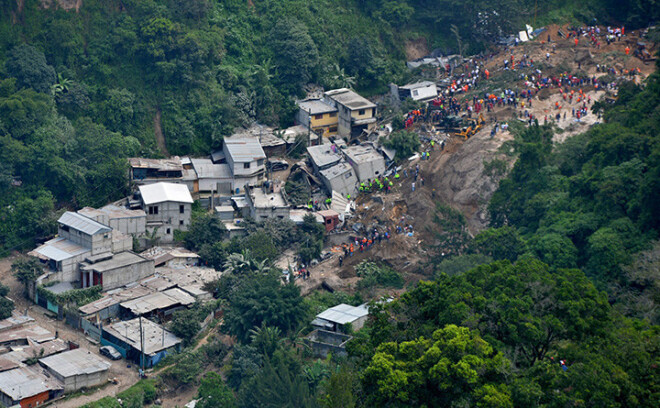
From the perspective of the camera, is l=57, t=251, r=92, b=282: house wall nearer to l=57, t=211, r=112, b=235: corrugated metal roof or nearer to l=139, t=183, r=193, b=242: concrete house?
l=57, t=211, r=112, b=235: corrugated metal roof

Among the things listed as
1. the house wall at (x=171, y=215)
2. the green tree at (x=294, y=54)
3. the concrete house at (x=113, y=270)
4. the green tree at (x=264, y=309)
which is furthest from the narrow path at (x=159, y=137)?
the green tree at (x=264, y=309)

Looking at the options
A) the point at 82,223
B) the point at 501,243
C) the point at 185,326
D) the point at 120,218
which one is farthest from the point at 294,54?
the point at 185,326

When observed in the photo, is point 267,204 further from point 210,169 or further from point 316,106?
point 316,106

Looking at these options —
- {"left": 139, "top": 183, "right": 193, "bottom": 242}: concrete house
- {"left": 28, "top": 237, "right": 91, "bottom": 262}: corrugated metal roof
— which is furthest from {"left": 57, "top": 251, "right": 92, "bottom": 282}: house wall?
{"left": 139, "top": 183, "right": 193, "bottom": 242}: concrete house

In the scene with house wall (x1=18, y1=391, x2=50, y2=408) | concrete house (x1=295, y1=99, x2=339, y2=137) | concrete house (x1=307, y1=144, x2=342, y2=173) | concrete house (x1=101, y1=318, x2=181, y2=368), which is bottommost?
house wall (x1=18, y1=391, x2=50, y2=408)

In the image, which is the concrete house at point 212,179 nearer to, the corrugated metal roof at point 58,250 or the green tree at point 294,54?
the corrugated metal roof at point 58,250

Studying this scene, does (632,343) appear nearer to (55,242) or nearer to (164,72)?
(55,242)

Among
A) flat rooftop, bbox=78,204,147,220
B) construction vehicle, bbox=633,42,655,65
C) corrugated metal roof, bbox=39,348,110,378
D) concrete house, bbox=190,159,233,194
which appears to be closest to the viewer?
corrugated metal roof, bbox=39,348,110,378

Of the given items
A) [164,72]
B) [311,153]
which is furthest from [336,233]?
[164,72]
